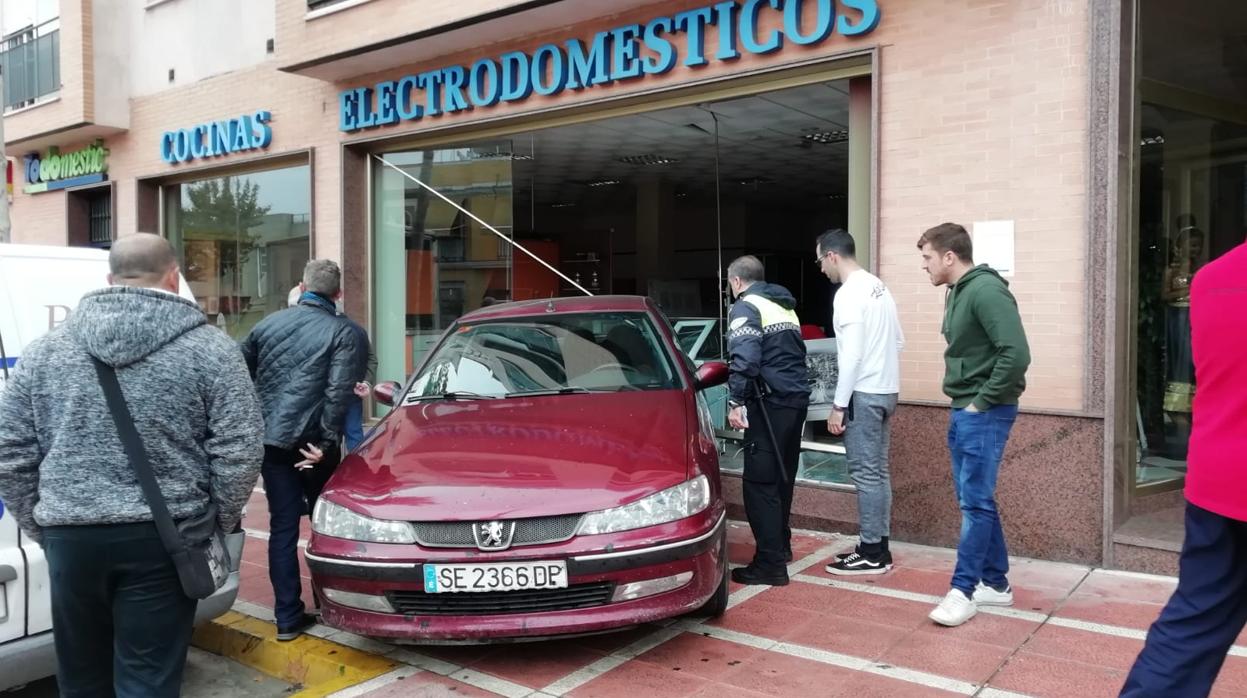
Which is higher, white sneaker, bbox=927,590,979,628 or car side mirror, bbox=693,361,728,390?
car side mirror, bbox=693,361,728,390

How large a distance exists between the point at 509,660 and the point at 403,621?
1.82 feet

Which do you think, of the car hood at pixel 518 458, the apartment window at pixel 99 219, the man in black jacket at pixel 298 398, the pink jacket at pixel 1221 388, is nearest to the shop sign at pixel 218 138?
the apartment window at pixel 99 219

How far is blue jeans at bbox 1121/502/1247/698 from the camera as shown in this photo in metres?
2.54

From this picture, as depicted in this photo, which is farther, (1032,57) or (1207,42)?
(1207,42)

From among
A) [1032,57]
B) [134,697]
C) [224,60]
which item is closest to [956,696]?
[134,697]

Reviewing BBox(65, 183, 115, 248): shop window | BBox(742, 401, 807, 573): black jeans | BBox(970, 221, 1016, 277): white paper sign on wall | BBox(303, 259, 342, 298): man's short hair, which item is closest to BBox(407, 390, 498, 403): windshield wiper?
BBox(303, 259, 342, 298): man's short hair

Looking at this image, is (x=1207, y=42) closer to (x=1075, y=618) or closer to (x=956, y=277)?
(x=956, y=277)

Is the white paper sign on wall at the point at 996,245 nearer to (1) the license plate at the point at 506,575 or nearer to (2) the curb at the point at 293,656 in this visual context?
(1) the license plate at the point at 506,575

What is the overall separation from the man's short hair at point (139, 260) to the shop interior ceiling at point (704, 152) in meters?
5.43

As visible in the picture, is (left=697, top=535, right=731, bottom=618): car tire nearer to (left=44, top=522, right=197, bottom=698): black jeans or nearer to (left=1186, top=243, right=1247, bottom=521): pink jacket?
(left=1186, top=243, right=1247, bottom=521): pink jacket

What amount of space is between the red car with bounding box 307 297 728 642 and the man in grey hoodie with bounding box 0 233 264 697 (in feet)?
3.52

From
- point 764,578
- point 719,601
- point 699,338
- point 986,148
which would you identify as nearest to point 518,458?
point 719,601

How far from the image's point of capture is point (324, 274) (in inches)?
177

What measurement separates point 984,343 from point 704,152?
903 centimetres
